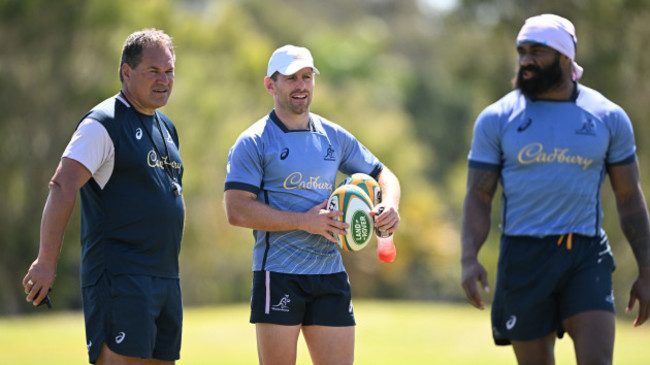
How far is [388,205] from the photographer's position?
6.55 metres

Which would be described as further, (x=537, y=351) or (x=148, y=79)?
(x=148, y=79)

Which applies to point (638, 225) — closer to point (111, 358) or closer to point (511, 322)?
point (511, 322)

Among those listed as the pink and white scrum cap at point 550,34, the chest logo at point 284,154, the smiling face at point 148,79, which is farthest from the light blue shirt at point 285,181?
the pink and white scrum cap at point 550,34

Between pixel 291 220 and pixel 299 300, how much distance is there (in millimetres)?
602

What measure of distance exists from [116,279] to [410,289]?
1500 inches

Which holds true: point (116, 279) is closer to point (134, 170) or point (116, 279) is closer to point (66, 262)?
point (134, 170)

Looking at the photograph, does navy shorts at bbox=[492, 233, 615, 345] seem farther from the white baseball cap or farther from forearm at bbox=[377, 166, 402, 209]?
the white baseball cap

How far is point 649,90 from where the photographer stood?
31266 millimetres

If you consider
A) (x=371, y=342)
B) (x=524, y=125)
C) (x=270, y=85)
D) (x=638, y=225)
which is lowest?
(x=371, y=342)

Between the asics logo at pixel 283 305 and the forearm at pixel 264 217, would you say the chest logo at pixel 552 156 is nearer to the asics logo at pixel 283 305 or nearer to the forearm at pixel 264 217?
the forearm at pixel 264 217

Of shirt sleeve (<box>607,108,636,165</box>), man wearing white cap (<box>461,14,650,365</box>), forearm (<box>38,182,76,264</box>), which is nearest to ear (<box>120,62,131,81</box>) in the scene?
forearm (<box>38,182,76,264</box>)

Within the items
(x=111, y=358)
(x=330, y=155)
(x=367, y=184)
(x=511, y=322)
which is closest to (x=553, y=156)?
(x=511, y=322)

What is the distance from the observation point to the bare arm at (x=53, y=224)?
586 cm

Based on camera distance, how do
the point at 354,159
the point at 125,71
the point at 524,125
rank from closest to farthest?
the point at 524,125 < the point at 125,71 < the point at 354,159
